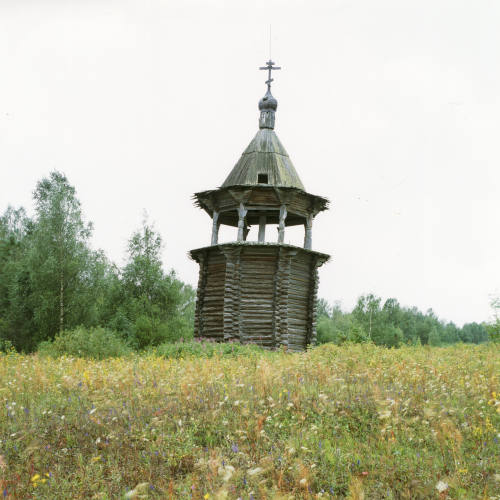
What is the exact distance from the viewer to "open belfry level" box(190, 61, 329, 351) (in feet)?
69.1

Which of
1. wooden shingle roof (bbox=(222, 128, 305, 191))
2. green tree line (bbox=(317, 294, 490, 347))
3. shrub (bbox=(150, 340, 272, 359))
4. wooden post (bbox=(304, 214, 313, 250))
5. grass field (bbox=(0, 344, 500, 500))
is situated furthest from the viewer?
green tree line (bbox=(317, 294, 490, 347))

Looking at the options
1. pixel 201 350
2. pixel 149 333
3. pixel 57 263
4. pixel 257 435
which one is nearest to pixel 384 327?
pixel 149 333

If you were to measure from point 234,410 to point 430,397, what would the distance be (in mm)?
2696

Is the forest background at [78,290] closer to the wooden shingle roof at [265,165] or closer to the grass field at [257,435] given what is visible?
the wooden shingle roof at [265,165]

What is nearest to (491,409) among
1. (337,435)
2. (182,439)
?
(337,435)

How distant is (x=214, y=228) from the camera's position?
23234mm

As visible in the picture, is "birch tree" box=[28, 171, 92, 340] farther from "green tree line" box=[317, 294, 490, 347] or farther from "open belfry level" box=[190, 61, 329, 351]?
"green tree line" box=[317, 294, 490, 347]

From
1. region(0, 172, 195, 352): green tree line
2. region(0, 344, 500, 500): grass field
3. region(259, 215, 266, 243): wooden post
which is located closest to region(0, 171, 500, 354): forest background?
region(0, 172, 195, 352): green tree line

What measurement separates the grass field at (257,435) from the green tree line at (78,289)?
20.6 meters

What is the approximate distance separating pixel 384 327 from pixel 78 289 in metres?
41.3

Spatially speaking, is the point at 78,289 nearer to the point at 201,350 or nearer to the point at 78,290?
the point at 78,290

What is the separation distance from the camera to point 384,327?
60500 mm

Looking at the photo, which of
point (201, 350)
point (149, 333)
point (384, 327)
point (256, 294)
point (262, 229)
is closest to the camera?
point (201, 350)

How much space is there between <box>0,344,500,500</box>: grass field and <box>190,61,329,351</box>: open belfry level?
12.5 m
